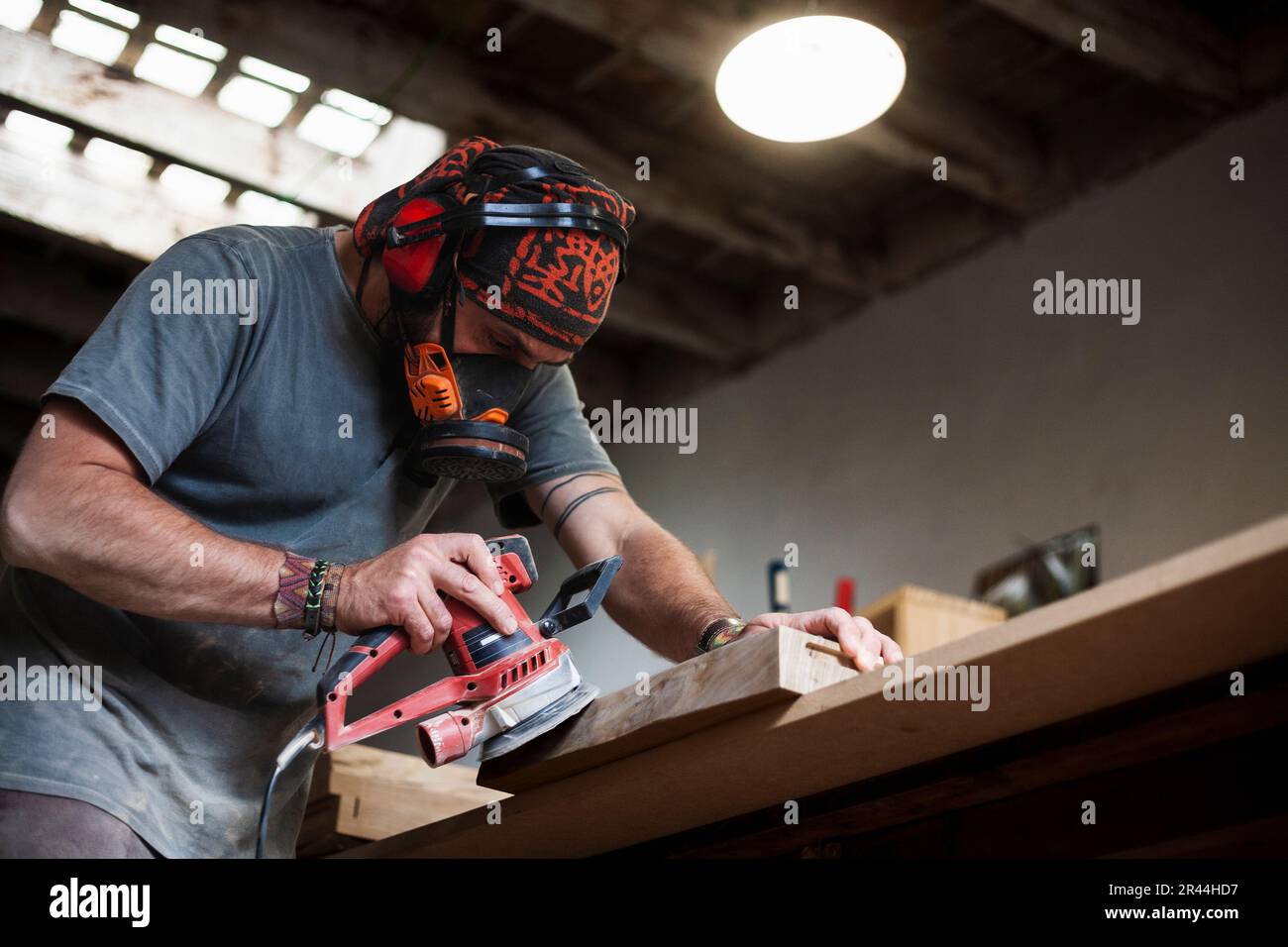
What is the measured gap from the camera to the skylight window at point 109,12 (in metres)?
4.87

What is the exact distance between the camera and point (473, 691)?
1654 mm

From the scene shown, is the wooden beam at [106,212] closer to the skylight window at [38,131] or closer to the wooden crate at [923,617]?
the skylight window at [38,131]

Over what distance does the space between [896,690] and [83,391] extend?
1.05m

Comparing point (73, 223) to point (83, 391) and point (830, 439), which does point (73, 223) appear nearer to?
point (830, 439)

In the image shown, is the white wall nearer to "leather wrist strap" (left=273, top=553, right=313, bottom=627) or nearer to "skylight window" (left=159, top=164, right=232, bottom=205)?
"skylight window" (left=159, top=164, right=232, bottom=205)

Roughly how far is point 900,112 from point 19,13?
3.33 meters

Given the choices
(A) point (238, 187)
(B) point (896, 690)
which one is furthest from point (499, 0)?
(B) point (896, 690)

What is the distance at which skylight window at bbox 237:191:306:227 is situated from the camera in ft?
18.9

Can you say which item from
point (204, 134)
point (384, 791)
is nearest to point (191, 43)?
Result: point (204, 134)

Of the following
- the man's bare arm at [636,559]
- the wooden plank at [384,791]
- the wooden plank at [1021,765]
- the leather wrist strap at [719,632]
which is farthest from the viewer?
the wooden plank at [384,791]

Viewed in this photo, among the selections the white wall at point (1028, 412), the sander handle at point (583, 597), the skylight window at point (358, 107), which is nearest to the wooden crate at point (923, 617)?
the white wall at point (1028, 412)

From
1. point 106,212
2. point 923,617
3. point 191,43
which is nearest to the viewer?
point 923,617

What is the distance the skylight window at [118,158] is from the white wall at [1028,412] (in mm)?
2948

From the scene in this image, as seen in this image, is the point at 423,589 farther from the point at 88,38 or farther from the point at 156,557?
the point at 88,38
